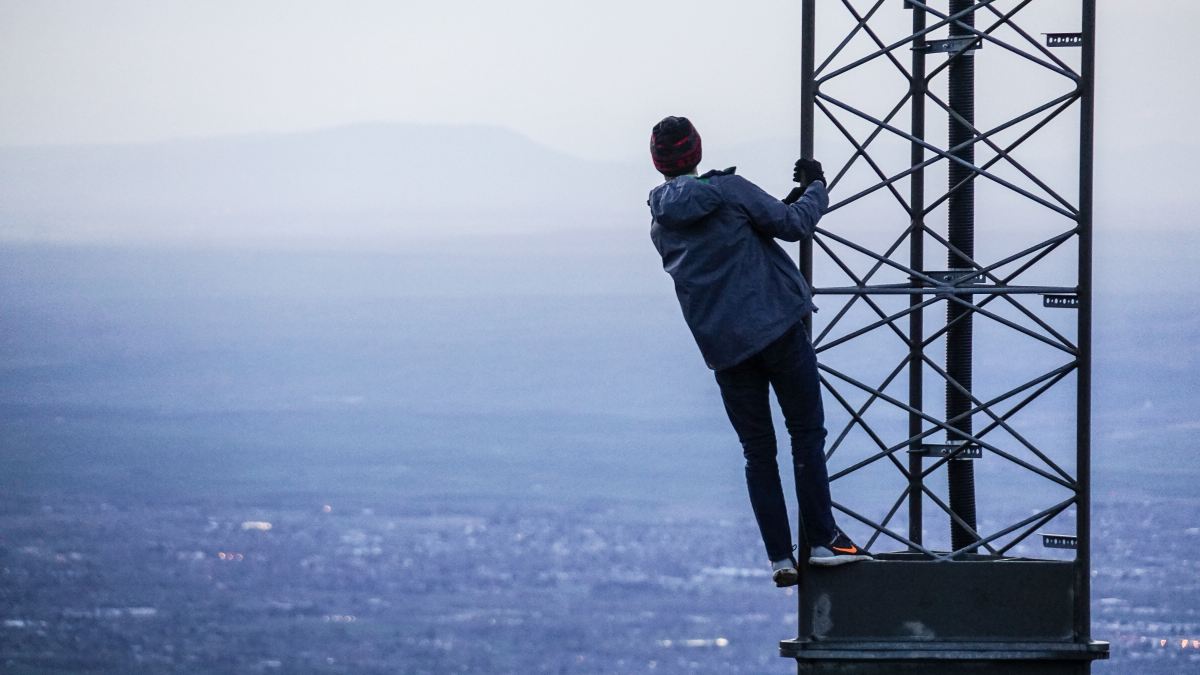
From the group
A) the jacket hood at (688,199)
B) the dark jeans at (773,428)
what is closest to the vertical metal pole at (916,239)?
the dark jeans at (773,428)

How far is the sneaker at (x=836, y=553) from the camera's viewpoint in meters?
7.57

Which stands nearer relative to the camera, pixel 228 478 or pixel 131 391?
pixel 228 478

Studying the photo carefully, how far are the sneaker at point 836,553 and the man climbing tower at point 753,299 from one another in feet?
0.46

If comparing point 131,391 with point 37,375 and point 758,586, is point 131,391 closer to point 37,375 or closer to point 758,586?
point 37,375

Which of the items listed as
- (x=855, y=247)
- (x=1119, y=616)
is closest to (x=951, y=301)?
(x=855, y=247)

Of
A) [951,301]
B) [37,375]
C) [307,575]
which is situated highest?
[37,375]

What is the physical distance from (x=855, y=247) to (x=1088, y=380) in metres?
1.35

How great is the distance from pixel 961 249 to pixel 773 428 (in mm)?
1943

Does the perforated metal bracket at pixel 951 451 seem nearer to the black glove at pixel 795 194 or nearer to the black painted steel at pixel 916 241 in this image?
the black painted steel at pixel 916 241

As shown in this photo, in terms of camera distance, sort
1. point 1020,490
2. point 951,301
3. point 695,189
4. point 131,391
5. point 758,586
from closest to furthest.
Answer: point 695,189, point 951,301, point 758,586, point 1020,490, point 131,391

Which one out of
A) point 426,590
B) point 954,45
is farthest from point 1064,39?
point 426,590

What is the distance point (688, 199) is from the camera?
6719 mm

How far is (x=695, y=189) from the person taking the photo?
6.73 meters

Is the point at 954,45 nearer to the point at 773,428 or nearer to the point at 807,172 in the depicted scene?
the point at 807,172
